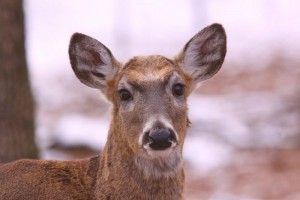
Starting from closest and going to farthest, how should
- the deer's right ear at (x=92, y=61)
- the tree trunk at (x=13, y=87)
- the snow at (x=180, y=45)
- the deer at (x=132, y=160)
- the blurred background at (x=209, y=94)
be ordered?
the deer at (x=132, y=160) < the deer's right ear at (x=92, y=61) < the tree trunk at (x=13, y=87) < the blurred background at (x=209, y=94) < the snow at (x=180, y=45)

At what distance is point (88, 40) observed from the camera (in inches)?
273

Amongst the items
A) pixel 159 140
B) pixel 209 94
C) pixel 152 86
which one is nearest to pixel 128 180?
pixel 159 140

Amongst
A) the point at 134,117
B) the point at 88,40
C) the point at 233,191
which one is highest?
the point at 88,40

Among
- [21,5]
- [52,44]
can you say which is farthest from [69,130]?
[52,44]

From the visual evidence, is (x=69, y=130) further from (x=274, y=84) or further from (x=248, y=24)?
(x=248, y=24)

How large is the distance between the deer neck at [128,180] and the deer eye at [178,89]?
1.70 feet

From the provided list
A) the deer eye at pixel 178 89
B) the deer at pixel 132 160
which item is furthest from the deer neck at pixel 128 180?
the deer eye at pixel 178 89

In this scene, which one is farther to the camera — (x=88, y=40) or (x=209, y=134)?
(x=209, y=134)

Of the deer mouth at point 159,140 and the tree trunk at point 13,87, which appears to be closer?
the deer mouth at point 159,140

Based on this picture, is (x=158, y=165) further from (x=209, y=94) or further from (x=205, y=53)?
(x=209, y=94)

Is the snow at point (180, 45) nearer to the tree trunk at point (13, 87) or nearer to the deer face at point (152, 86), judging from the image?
the tree trunk at point (13, 87)

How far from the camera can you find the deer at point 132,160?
630cm

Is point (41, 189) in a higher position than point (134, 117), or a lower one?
lower

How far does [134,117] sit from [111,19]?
82.2ft
